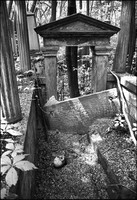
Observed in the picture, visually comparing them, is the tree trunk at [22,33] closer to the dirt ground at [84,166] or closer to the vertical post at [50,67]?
the vertical post at [50,67]

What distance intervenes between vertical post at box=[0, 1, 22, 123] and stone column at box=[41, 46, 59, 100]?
2066 mm

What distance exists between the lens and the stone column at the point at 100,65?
4421mm

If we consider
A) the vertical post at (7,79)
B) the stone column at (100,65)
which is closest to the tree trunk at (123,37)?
the stone column at (100,65)

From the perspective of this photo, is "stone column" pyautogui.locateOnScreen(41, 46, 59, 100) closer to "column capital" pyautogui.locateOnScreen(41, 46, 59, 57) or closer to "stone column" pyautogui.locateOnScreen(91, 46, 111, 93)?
"column capital" pyautogui.locateOnScreen(41, 46, 59, 57)

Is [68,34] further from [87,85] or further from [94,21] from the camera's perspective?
[87,85]

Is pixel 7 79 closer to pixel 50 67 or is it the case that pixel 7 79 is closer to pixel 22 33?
pixel 50 67

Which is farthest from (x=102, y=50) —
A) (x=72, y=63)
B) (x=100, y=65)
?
(x=72, y=63)

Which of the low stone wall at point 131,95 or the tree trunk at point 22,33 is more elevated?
the tree trunk at point 22,33

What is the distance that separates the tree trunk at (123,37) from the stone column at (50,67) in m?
1.87

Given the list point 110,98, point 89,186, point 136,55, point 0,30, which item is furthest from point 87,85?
point 0,30

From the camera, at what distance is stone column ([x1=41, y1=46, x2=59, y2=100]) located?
4230 millimetres

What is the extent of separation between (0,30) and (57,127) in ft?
10.0

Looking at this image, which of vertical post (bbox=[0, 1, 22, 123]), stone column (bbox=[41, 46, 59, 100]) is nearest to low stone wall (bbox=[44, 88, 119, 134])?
stone column (bbox=[41, 46, 59, 100])

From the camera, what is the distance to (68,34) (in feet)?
13.5
